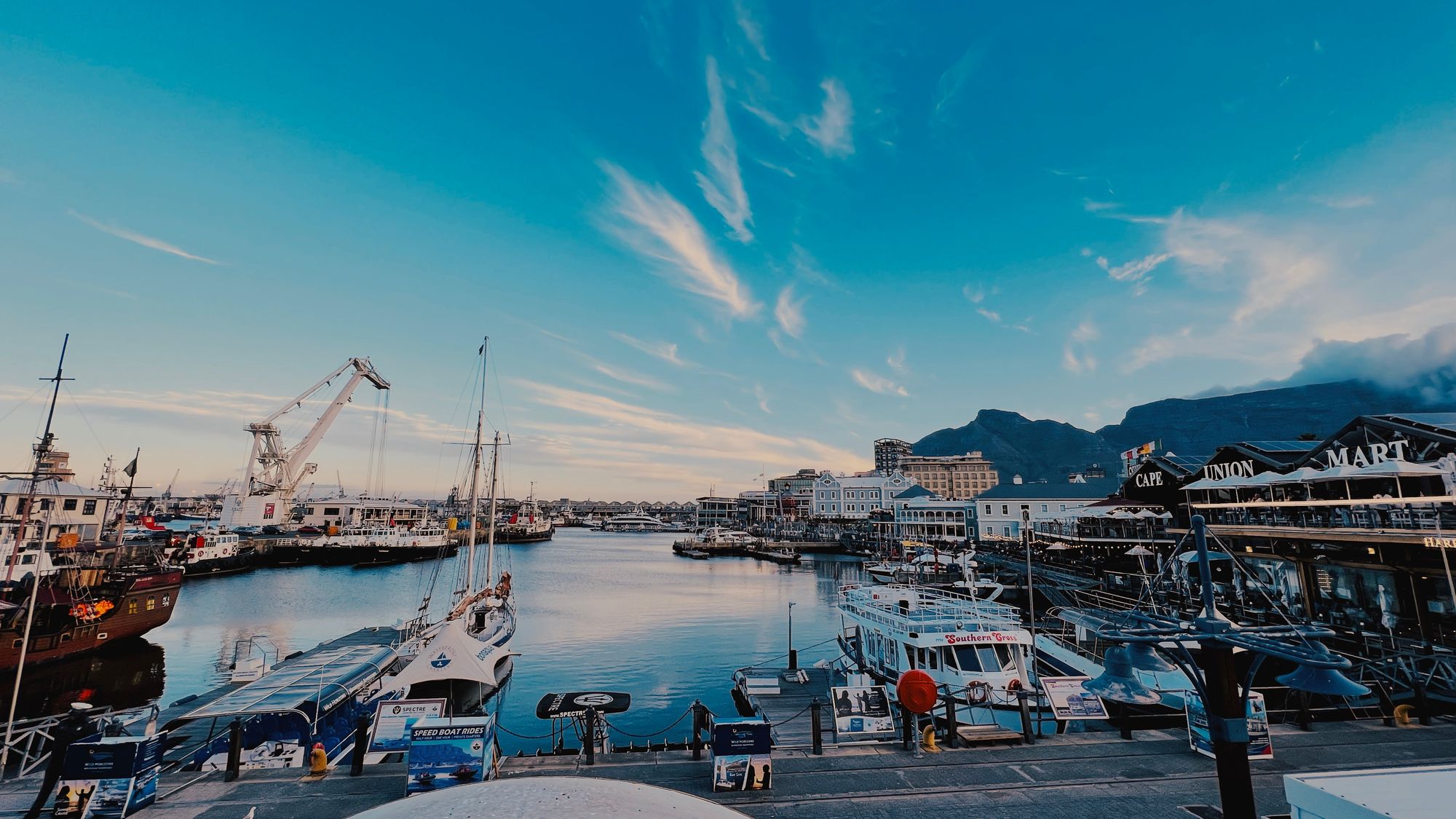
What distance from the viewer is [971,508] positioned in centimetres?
9400

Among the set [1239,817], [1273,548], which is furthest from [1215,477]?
[1239,817]

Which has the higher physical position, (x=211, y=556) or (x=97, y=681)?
(x=211, y=556)

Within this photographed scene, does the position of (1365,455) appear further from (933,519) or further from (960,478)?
(960,478)

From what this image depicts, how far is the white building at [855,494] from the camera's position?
13925 centimetres

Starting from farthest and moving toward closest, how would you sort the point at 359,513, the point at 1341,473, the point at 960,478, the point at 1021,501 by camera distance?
the point at 960,478
the point at 359,513
the point at 1021,501
the point at 1341,473

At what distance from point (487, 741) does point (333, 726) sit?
10.2 meters

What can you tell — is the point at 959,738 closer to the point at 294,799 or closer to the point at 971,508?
the point at 294,799

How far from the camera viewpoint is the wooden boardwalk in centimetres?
1689

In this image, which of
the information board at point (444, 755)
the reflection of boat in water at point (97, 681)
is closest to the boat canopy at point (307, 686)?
the information board at point (444, 755)

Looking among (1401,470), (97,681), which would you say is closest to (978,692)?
(1401,470)

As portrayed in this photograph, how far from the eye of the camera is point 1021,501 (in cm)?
7812

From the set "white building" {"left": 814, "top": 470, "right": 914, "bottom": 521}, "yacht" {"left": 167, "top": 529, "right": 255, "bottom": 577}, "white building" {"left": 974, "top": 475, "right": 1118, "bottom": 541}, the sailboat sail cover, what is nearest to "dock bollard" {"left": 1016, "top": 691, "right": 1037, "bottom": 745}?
the sailboat sail cover

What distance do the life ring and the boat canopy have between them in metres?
17.0

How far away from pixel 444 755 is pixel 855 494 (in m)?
141
